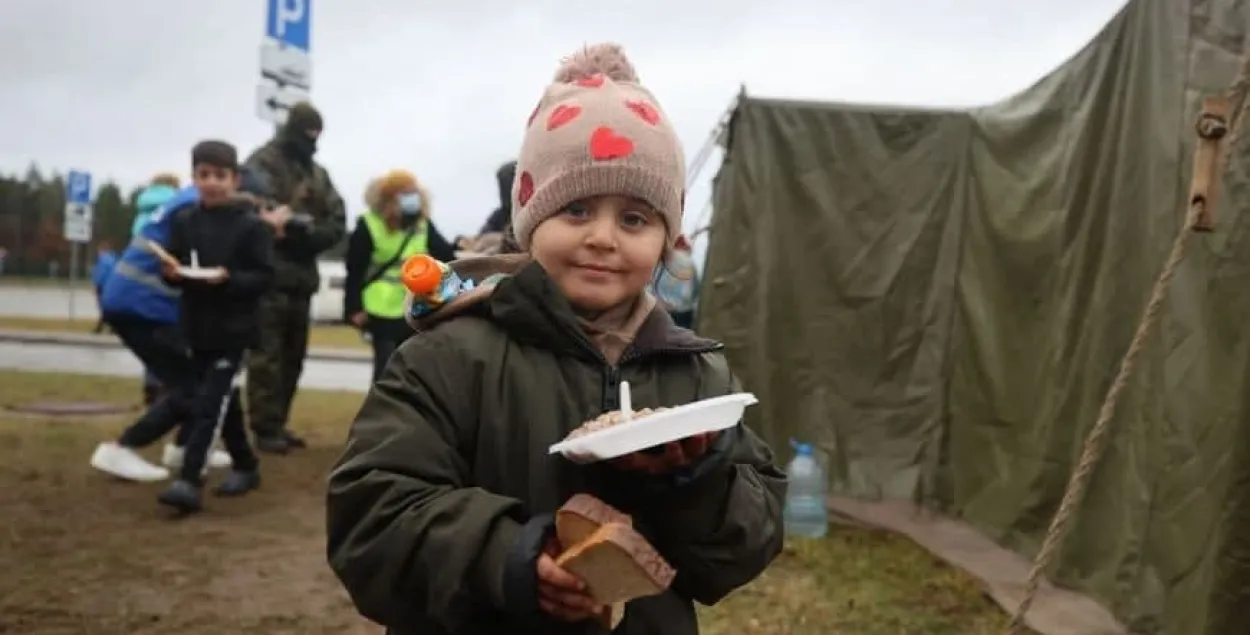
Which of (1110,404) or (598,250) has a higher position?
(598,250)

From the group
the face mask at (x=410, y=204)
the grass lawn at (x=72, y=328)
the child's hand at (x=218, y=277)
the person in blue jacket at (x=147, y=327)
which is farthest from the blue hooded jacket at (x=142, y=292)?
the grass lawn at (x=72, y=328)

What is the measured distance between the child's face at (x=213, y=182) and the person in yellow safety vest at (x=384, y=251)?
1314 millimetres

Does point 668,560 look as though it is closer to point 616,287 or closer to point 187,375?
Answer: point 616,287

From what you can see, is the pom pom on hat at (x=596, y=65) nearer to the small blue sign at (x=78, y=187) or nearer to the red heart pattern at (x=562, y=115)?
the red heart pattern at (x=562, y=115)

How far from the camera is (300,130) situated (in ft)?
20.6

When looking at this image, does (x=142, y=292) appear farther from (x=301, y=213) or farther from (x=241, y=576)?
(x=241, y=576)

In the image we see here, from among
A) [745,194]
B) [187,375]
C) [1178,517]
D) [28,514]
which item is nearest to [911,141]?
[745,194]

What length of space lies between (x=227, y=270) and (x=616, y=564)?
13.4ft

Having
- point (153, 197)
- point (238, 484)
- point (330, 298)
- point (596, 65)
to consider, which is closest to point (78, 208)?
point (330, 298)

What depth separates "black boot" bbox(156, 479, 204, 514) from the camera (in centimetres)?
487

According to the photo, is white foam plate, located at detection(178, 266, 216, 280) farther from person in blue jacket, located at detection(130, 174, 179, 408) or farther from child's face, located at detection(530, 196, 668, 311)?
child's face, located at detection(530, 196, 668, 311)

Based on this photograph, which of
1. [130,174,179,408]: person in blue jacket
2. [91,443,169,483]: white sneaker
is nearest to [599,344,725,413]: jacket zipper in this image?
[91,443,169,483]: white sneaker

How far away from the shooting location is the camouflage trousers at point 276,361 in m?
6.23

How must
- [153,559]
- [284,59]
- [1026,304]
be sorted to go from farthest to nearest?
1. [284,59]
2. [1026,304]
3. [153,559]
